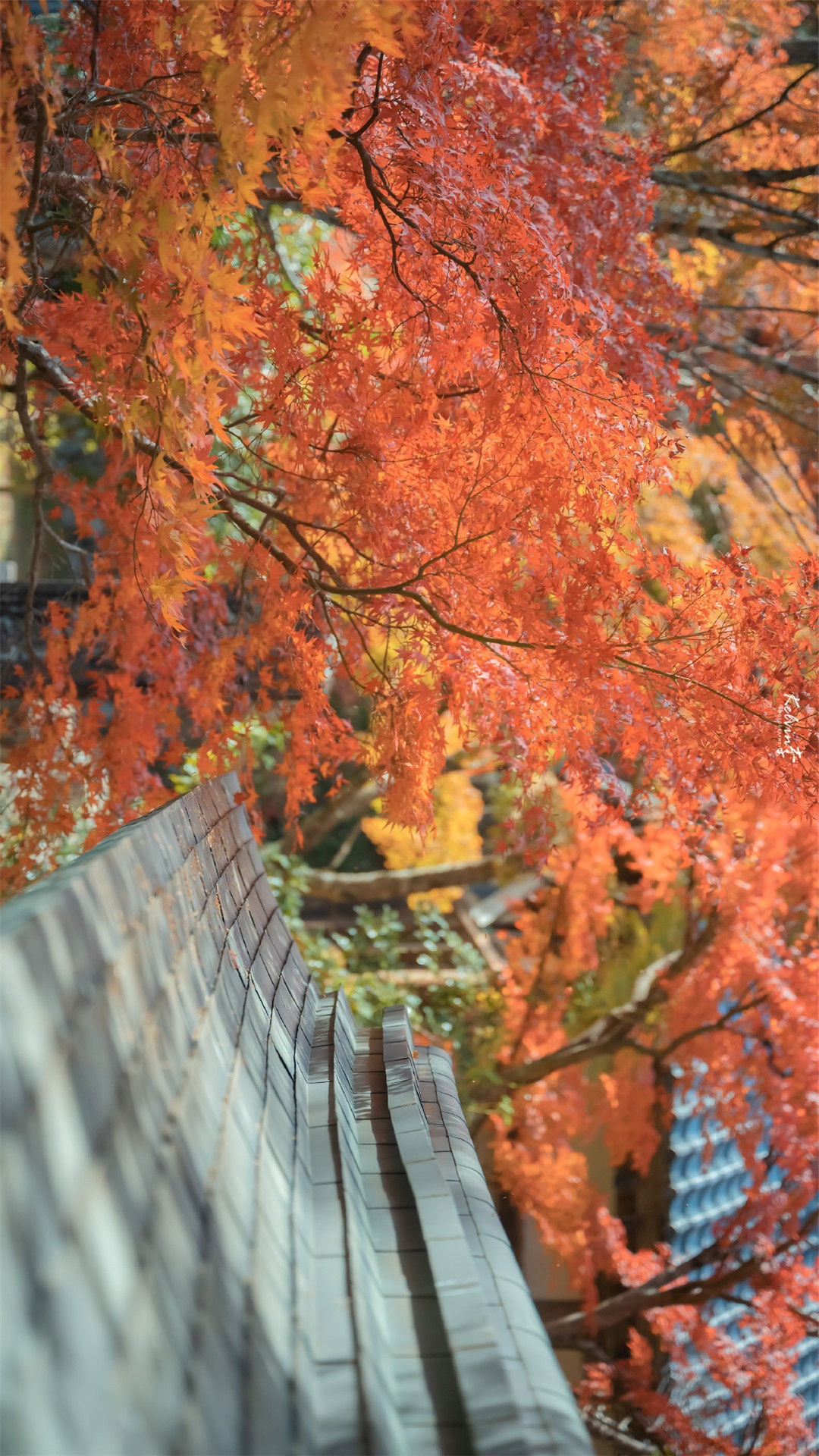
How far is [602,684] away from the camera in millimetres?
3779

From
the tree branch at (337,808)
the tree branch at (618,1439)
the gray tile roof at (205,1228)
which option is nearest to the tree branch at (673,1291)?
the tree branch at (618,1439)

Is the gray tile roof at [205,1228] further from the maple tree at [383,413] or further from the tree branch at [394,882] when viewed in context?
the tree branch at [394,882]

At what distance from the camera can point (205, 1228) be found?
145 cm

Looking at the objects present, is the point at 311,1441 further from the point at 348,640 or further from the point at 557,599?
the point at 348,640

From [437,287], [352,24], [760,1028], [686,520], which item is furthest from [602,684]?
[686,520]

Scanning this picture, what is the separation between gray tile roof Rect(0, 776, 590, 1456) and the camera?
1049 millimetres

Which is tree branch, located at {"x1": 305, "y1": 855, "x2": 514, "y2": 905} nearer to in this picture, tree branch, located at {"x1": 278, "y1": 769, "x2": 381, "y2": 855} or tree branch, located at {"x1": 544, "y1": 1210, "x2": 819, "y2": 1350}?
tree branch, located at {"x1": 278, "y1": 769, "x2": 381, "y2": 855}

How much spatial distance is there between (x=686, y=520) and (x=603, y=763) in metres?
7.71

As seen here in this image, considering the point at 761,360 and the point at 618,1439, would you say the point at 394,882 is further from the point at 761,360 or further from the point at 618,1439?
the point at 761,360

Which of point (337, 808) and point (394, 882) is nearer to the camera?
point (394, 882)

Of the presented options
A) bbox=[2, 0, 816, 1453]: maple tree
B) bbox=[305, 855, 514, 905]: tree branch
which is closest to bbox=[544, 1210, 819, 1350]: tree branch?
bbox=[305, 855, 514, 905]: tree branch

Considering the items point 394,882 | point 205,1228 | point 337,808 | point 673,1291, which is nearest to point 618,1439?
point 673,1291

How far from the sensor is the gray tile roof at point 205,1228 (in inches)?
41.3

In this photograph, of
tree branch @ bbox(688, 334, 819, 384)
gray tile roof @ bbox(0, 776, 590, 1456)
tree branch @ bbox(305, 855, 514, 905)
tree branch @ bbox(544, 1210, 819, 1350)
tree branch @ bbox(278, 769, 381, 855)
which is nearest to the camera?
gray tile roof @ bbox(0, 776, 590, 1456)
